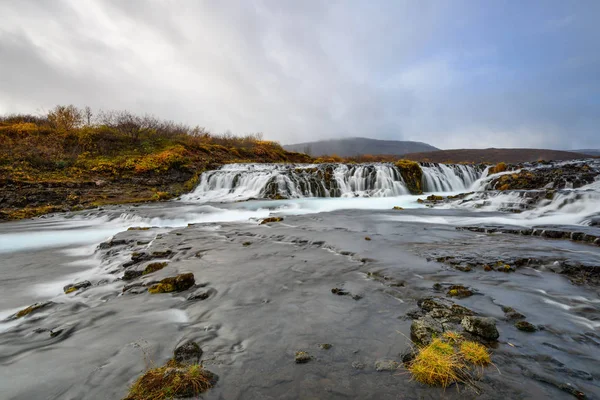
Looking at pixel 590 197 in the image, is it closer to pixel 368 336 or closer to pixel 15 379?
pixel 368 336

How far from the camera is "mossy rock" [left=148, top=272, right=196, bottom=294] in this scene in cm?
418

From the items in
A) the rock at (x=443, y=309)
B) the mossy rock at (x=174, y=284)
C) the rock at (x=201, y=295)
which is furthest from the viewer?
the mossy rock at (x=174, y=284)

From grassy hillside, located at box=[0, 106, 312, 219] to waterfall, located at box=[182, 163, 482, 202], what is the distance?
2316mm

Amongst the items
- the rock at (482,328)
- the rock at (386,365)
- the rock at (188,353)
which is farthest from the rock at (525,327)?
the rock at (188,353)

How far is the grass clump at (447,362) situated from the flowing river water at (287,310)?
0.25ft

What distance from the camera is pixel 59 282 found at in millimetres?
5180

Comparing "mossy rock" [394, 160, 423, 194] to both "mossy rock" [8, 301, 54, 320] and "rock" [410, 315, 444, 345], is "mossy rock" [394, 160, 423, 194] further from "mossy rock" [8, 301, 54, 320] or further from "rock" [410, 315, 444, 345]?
"mossy rock" [8, 301, 54, 320]

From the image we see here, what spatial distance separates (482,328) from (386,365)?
1111 mm

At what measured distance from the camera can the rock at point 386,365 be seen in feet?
7.67

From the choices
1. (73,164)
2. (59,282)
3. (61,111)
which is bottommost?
(59,282)

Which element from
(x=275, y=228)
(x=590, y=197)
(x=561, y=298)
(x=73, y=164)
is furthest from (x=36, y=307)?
(x=73, y=164)

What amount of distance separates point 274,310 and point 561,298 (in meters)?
3.88

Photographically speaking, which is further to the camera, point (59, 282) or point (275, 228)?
point (275, 228)

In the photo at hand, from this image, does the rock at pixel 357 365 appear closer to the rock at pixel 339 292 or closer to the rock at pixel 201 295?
the rock at pixel 339 292
